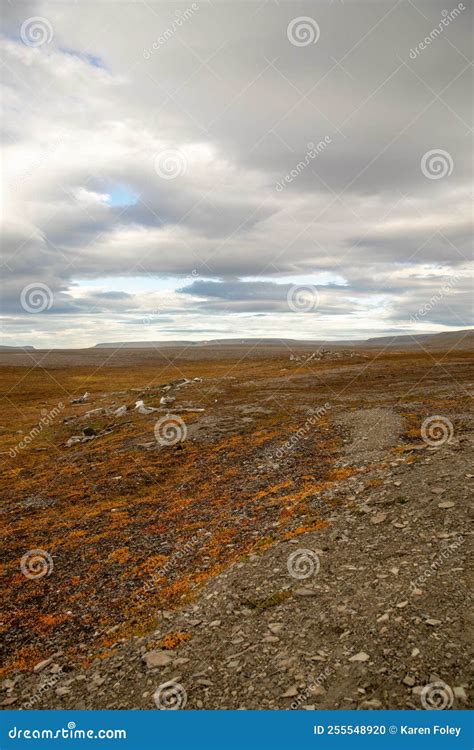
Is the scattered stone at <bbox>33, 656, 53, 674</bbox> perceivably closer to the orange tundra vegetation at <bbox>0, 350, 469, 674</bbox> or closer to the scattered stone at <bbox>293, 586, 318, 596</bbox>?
the orange tundra vegetation at <bbox>0, 350, 469, 674</bbox>

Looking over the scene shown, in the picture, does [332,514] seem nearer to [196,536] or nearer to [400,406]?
[196,536]

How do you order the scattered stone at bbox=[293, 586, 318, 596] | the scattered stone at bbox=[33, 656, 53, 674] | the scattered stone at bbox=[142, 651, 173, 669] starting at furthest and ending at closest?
the scattered stone at bbox=[293, 586, 318, 596] < the scattered stone at bbox=[33, 656, 53, 674] < the scattered stone at bbox=[142, 651, 173, 669]

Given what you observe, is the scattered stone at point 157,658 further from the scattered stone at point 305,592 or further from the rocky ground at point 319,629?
the scattered stone at point 305,592

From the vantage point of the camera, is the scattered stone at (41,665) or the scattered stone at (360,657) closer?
the scattered stone at (360,657)

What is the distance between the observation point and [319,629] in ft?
29.4

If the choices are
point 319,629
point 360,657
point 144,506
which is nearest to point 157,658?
point 319,629

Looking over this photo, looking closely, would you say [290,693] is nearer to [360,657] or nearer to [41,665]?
[360,657]

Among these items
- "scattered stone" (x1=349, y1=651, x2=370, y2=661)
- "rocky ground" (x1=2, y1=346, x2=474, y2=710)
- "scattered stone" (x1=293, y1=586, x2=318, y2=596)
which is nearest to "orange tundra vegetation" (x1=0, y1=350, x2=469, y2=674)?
"rocky ground" (x1=2, y1=346, x2=474, y2=710)

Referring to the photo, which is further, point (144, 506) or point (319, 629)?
point (144, 506)

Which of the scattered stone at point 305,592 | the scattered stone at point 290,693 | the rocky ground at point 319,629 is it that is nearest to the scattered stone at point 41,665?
the rocky ground at point 319,629

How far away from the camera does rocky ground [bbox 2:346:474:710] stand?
7.48 meters

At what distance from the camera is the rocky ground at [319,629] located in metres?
7.48

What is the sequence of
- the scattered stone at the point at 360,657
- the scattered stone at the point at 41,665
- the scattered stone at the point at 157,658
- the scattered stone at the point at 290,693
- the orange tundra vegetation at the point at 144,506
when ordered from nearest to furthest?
the scattered stone at the point at 290,693 → the scattered stone at the point at 360,657 → the scattered stone at the point at 157,658 → the scattered stone at the point at 41,665 → the orange tundra vegetation at the point at 144,506

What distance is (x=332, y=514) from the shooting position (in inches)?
576
